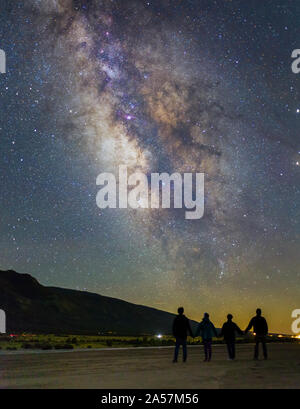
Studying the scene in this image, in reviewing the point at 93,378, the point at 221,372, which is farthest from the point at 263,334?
the point at 93,378

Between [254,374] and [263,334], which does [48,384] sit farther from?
[263,334]

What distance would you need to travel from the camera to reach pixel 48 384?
9.70 metres

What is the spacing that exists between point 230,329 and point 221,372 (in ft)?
16.9

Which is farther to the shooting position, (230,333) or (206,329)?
(230,333)

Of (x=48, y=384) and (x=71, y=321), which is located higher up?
(x=48, y=384)

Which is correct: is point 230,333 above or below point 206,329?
below

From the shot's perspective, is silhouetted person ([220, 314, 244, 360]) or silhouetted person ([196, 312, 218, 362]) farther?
silhouetted person ([220, 314, 244, 360])

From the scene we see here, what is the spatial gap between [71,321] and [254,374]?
18092 cm

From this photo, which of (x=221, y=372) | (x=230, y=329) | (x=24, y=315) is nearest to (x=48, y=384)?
(x=221, y=372)

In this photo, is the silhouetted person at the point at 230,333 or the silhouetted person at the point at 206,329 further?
A: the silhouetted person at the point at 230,333
